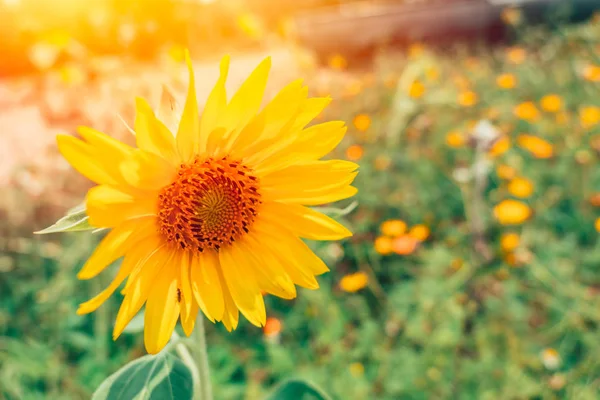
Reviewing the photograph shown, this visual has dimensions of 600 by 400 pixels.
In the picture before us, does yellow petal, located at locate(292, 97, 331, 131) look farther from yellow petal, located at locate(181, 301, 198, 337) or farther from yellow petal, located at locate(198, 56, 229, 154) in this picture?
yellow petal, located at locate(181, 301, 198, 337)

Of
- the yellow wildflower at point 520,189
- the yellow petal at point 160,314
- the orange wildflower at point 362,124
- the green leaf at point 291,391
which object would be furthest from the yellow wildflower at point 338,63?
the yellow petal at point 160,314

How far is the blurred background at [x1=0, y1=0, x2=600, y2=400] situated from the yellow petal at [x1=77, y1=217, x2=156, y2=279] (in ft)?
0.74

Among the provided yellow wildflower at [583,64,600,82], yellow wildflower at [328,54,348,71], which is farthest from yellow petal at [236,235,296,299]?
yellow wildflower at [328,54,348,71]

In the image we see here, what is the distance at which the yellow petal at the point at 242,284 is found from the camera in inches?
39.2

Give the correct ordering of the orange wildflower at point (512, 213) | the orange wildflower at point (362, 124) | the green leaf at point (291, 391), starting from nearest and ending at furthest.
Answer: the green leaf at point (291, 391), the orange wildflower at point (512, 213), the orange wildflower at point (362, 124)

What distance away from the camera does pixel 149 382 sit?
38.0 inches

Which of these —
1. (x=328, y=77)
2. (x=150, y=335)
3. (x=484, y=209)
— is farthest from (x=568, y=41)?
(x=150, y=335)

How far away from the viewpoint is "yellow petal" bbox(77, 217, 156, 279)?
0.83 metres

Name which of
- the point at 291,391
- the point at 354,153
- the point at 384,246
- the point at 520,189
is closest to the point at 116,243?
the point at 291,391

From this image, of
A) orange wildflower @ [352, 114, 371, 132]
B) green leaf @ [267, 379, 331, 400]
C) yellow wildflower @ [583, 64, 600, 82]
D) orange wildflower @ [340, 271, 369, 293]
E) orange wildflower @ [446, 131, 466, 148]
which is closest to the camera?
green leaf @ [267, 379, 331, 400]

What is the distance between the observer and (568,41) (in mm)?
4871

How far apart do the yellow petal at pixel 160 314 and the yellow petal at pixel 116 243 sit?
3.2 inches

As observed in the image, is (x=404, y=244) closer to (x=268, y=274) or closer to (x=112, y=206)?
(x=268, y=274)

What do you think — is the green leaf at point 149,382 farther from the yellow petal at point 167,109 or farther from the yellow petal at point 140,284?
the yellow petal at point 167,109
